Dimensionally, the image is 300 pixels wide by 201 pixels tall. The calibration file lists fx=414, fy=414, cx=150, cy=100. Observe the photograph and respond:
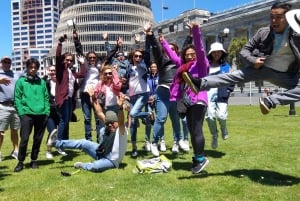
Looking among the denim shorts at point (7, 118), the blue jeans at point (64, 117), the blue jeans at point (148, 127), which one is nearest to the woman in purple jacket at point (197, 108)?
the blue jeans at point (148, 127)

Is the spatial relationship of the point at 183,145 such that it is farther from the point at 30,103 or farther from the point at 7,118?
the point at 7,118

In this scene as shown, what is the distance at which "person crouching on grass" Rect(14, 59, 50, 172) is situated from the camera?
294 inches

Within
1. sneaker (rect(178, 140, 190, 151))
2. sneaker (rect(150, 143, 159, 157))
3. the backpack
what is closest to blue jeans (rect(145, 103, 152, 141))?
sneaker (rect(178, 140, 190, 151))

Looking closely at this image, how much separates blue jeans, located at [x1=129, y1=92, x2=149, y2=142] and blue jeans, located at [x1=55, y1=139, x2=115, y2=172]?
1.27 meters

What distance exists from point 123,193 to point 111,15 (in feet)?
416

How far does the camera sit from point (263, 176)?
6.11m

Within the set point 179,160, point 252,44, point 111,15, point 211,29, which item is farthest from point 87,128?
point 111,15

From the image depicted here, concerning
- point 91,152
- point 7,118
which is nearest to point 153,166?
point 91,152

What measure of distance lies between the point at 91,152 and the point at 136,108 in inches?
60.8

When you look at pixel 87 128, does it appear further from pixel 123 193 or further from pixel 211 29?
pixel 211 29

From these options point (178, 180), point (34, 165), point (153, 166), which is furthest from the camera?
point (34, 165)

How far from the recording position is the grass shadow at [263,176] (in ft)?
18.6

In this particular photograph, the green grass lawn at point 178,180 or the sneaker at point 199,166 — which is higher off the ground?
the sneaker at point 199,166

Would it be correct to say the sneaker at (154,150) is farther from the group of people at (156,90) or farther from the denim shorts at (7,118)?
the denim shorts at (7,118)
